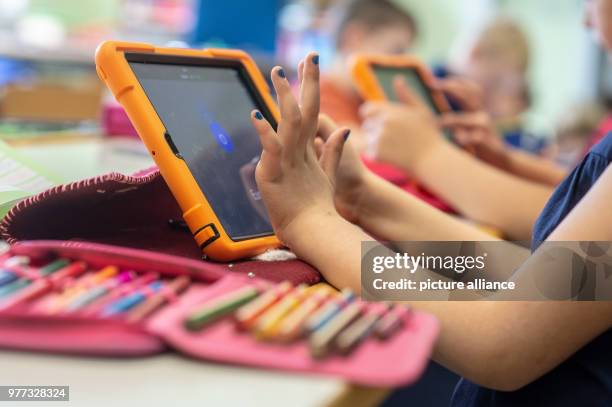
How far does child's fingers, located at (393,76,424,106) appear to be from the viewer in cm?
114

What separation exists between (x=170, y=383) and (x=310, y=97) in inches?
12.6

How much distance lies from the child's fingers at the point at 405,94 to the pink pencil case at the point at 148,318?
59cm

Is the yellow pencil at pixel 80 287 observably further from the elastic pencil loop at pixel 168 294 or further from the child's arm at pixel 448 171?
the child's arm at pixel 448 171

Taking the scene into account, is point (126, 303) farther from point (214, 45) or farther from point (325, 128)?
point (214, 45)

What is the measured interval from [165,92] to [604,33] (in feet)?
1.86

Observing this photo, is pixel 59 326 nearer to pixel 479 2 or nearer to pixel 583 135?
pixel 583 135

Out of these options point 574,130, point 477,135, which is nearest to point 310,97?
point 477,135

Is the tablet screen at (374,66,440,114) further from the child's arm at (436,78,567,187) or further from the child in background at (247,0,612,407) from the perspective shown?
the child in background at (247,0,612,407)

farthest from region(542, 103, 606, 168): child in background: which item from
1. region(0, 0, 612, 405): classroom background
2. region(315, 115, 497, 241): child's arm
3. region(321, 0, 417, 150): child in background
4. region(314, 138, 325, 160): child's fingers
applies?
region(314, 138, 325, 160): child's fingers

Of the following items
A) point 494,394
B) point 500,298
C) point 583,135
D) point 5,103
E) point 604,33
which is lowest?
point 583,135

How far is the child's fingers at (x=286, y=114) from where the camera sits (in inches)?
23.1

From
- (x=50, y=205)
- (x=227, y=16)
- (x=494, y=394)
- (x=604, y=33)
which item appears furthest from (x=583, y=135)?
(x=50, y=205)

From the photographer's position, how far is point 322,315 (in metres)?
0.40

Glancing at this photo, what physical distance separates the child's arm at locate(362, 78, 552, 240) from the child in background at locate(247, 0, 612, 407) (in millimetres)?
298
